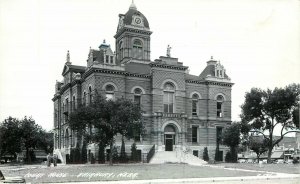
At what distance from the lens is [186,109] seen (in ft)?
160

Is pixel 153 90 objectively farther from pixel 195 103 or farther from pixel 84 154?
pixel 84 154

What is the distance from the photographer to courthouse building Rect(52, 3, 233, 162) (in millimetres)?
44562

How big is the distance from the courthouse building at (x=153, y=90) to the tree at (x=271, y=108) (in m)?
4.79

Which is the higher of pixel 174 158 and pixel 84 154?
pixel 84 154

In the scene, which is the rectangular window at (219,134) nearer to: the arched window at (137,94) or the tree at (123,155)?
the arched window at (137,94)

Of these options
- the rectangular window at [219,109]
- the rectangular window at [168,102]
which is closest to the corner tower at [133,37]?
the rectangular window at [168,102]

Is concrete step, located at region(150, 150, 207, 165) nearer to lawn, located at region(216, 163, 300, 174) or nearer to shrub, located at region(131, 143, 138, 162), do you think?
shrub, located at region(131, 143, 138, 162)

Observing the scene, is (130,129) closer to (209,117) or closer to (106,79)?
(106,79)

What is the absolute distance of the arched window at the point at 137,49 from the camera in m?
54.6

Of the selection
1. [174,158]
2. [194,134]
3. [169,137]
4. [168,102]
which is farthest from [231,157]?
[168,102]

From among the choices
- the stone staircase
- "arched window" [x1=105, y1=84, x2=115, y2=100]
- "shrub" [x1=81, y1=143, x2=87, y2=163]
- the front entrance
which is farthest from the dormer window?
"shrub" [x1=81, y1=143, x2=87, y2=163]

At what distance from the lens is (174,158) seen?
42719 mm

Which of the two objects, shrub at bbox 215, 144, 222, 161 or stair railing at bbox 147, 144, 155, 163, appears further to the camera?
shrub at bbox 215, 144, 222, 161

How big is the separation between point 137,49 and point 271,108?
20.5 m
